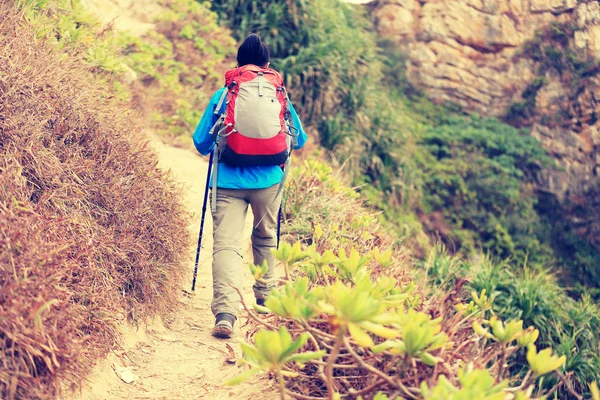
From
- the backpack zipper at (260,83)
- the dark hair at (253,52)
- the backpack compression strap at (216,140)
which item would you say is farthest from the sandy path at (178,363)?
the dark hair at (253,52)

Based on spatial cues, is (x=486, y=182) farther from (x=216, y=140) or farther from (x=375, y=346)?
(x=375, y=346)

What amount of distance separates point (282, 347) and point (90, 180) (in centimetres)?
238

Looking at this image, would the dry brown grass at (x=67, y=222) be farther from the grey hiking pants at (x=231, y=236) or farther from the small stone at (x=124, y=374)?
the grey hiking pants at (x=231, y=236)

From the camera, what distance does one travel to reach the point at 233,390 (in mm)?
3039

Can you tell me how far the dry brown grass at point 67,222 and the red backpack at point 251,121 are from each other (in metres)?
0.85

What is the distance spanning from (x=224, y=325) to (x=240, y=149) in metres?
1.09

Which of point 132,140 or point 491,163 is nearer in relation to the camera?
point 132,140

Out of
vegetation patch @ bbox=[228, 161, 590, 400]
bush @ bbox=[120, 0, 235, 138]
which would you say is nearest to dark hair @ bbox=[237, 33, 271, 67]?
vegetation patch @ bbox=[228, 161, 590, 400]

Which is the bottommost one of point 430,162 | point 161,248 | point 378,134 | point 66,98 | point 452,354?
point 430,162

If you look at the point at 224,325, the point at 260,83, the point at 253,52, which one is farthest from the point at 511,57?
the point at 224,325

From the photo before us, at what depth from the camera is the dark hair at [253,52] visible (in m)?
3.79

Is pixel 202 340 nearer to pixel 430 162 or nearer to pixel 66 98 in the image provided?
pixel 66 98

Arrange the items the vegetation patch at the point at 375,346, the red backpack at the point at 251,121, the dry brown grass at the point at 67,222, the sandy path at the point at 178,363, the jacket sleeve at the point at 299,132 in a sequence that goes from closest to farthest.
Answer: the vegetation patch at the point at 375,346
the dry brown grass at the point at 67,222
the sandy path at the point at 178,363
the red backpack at the point at 251,121
the jacket sleeve at the point at 299,132

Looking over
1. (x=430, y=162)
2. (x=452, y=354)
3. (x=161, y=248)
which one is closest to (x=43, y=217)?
(x=161, y=248)
